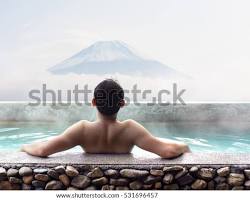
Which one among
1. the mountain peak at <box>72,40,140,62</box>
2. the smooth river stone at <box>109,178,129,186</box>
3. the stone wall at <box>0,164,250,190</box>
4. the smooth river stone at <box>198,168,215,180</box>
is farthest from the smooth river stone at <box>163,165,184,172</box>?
the mountain peak at <box>72,40,140,62</box>

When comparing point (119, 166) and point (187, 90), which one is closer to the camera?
point (119, 166)

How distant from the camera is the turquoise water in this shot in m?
4.43

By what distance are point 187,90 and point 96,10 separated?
547cm

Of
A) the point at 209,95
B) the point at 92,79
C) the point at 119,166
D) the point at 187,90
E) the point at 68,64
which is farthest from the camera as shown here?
the point at 68,64

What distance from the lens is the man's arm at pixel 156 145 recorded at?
212 cm

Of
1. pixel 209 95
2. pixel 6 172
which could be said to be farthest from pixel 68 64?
pixel 6 172

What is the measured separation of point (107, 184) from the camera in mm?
2010

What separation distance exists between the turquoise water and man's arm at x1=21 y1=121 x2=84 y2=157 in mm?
2188

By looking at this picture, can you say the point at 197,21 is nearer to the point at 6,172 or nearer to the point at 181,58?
the point at 181,58

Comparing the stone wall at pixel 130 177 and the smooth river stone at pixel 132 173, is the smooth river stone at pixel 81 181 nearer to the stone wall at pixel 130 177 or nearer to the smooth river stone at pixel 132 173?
the stone wall at pixel 130 177

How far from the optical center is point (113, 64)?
21594mm

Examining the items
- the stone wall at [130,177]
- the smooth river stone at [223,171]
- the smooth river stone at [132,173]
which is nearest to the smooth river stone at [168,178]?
the stone wall at [130,177]

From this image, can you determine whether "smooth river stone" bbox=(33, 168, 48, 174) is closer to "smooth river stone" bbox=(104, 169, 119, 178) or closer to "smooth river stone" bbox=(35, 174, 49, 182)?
"smooth river stone" bbox=(35, 174, 49, 182)

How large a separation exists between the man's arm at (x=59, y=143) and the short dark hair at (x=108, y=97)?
0.52ft
